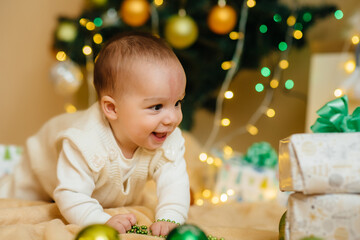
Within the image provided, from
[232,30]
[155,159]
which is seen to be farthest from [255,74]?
→ [155,159]

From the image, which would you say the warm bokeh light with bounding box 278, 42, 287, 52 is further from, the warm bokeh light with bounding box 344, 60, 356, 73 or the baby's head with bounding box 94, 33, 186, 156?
the baby's head with bounding box 94, 33, 186, 156

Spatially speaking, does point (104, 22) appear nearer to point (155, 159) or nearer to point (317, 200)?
point (155, 159)

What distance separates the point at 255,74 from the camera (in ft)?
8.23

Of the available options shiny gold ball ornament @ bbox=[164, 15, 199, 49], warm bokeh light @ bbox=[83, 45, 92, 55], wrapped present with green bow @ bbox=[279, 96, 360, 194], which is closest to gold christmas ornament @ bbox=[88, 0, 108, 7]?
warm bokeh light @ bbox=[83, 45, 92, 55]

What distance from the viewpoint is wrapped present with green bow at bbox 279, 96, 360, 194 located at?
2.27 feet

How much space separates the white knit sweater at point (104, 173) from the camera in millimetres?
917

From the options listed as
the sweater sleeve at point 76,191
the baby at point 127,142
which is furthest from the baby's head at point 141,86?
the sweater sleeve at point 76,191

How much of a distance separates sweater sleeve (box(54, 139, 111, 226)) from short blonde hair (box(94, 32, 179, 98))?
18cm

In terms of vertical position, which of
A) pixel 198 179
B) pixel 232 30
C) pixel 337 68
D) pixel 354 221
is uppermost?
pixel 232 30

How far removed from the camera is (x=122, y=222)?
839 mm

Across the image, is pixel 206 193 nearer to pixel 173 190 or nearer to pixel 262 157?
pixel 262 157

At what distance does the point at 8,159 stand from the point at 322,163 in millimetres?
1200

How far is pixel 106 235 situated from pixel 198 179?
1.20m

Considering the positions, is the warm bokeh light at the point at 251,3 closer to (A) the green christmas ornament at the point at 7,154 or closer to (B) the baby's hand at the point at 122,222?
(A) the green christmas ornament at the point at 7,154
